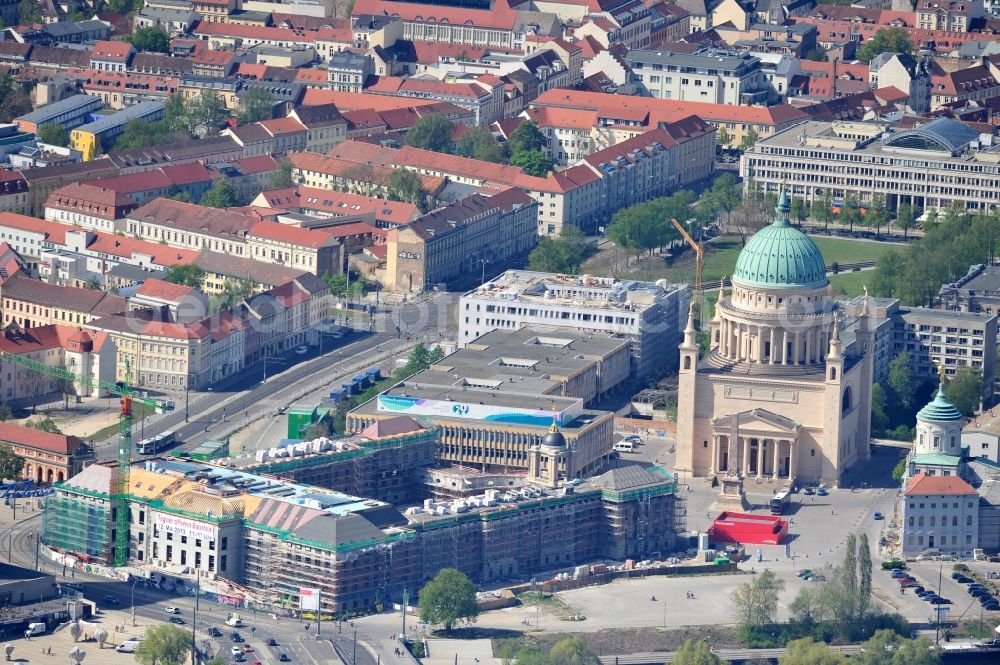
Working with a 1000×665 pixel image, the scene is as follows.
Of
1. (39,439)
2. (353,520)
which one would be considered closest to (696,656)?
(353,520)

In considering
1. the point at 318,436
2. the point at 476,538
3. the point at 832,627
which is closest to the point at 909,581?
the point at 832,627

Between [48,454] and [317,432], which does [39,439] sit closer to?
[48,454]

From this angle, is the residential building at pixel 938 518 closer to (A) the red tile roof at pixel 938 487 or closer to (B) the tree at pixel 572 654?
(A) the red tile roof at pixel 938 487

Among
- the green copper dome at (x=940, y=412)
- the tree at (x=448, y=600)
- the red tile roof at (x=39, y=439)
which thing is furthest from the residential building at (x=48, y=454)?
the green copper dome at (x=940, y=412)

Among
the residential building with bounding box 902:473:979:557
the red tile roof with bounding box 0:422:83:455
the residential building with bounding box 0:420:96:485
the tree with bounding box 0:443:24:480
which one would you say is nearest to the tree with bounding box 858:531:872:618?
the residential building with bounding box 902:473:979:557

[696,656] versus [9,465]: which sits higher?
[696,656]

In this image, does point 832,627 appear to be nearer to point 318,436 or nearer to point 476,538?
point 476,538

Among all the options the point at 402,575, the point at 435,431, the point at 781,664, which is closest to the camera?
the point at 781,664
